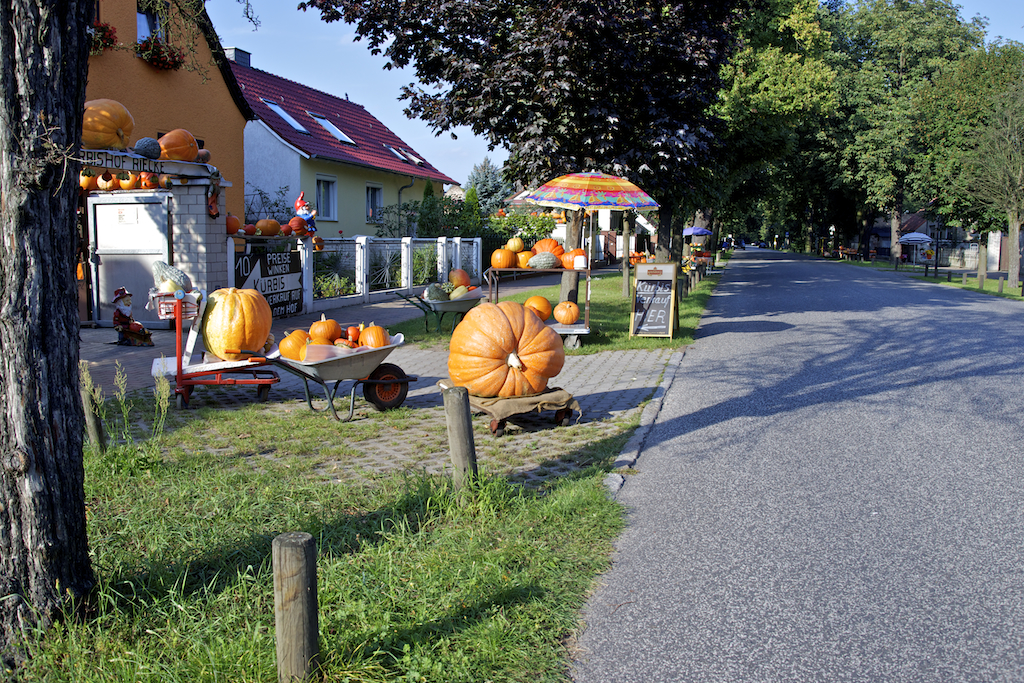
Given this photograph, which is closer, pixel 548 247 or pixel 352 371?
pixel 352 371

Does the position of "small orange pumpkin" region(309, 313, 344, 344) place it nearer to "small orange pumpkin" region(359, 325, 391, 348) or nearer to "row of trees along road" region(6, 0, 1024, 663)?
"small orange pumpkin" region(359, 325, 391, 348)

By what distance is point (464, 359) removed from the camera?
6.85 meters

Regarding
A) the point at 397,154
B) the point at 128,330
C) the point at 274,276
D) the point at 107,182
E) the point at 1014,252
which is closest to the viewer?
the point at 128,330

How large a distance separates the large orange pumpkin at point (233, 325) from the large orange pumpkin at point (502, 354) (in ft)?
6.48

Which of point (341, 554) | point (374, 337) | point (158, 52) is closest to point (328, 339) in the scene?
point (374, 337)

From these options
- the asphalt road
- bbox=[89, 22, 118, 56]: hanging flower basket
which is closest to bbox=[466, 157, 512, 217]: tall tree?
bbox=[89, 22, 118, 56]: hanging flower basket

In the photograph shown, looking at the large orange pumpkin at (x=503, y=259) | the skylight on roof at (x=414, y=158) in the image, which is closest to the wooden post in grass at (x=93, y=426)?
the large orange pumpkin at (x=503, y=259)

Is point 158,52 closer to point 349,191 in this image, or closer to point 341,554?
point 349,191

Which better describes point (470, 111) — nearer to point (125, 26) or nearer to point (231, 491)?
point (125, 26)

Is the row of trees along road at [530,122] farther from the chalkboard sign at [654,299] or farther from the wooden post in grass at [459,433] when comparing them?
the wooden post in grass at [459,433]

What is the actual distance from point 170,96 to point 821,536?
1776 centimetres

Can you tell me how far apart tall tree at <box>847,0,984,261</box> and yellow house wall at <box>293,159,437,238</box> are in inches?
1254

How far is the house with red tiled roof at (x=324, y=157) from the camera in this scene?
2414 cm

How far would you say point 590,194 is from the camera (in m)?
11.3
